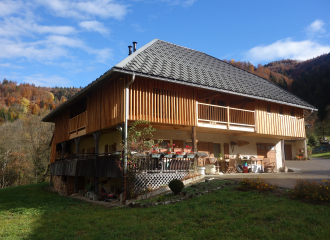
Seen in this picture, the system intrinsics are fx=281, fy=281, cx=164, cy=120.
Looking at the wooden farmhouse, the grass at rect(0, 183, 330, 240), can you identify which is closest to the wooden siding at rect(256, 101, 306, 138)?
the wooden farmhouse

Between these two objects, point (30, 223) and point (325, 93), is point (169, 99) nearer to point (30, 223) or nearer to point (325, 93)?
point (30, 223)

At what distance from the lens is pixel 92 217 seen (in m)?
8.22

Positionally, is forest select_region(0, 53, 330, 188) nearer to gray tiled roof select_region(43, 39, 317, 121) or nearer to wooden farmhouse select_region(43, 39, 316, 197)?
wooden farmhouse select_region(43, 39, 316, 197)

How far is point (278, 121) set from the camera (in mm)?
18312

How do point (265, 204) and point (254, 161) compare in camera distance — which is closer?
point (265, 204)

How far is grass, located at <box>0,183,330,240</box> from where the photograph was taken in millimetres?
5773

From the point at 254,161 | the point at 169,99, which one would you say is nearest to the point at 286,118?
the point at 254,161

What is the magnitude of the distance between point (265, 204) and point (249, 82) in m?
12.1

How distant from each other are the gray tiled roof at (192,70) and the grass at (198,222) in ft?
19.8

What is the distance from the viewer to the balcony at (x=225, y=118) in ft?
49.5

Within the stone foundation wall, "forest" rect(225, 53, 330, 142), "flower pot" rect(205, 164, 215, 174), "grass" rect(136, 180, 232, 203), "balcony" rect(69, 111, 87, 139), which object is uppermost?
"forest" rect(225, 53, 330, 142)

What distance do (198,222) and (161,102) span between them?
7.54 m

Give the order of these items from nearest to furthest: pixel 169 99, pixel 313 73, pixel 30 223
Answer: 1. pixel 30 223
2. pixel 169 99
3. pixel 313 73

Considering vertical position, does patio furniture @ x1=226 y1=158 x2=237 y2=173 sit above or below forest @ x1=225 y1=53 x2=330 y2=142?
below
